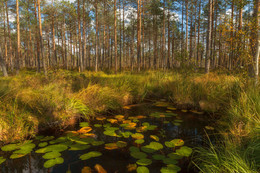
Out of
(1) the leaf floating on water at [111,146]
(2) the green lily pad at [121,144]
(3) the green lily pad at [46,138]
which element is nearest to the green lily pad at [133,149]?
(2) the green lily pad at [121,144]

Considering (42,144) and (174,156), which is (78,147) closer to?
(42,144)

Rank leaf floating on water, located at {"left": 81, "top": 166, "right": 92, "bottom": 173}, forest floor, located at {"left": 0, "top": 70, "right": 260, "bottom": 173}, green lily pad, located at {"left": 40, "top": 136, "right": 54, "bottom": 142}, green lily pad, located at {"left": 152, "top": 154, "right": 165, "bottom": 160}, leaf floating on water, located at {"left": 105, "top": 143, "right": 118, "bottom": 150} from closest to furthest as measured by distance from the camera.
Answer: forest floor, located at {"left": 0, "top": 70, "right": 260, "bottom": 173}
leaf floating on water, located at {"left": 81, "top": 166, "right": 92, "bottom": 173}
green lily pad, located at {"left": 152, "top": 154, "right": 165, "bottom": 160}
leaf floating on water, located at {"left": 105, "top": 143, "right": 118, "bottom": 150}
green lily pad, located at {"left": 40, "top": 136, "right": 54, "bottom": 142}

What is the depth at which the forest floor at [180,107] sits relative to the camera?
6.77ft

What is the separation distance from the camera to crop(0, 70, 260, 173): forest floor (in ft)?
6.77

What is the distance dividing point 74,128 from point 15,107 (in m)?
1.56

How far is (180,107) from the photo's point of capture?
5.64m

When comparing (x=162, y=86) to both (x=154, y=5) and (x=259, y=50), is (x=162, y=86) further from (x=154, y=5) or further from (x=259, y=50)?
(x=154, y=5)

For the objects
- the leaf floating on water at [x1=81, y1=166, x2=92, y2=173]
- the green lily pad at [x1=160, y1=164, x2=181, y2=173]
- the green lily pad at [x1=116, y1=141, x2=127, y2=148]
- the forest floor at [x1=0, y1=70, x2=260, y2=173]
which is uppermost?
the forest floor at [x1=0, y1=70, x2=260, y2=173]

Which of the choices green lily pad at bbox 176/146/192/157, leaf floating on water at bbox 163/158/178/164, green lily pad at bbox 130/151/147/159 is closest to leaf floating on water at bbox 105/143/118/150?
green lily pad at bbox 130/151/147/159

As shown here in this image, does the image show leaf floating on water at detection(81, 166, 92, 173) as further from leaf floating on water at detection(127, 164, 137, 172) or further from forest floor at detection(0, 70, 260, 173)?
A: forest floor at detection(0, 70, 260, 173)

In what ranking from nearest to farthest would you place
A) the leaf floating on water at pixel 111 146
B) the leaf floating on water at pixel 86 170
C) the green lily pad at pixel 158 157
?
the leaf floating on water at pixel 86 170
the green lily pad at pixel 158 157
the leaf floating on water at pixel 111 146

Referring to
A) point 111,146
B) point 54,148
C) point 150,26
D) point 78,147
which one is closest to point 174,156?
point 111,146

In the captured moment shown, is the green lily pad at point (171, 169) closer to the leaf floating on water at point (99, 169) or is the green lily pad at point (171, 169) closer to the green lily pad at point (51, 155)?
the leaf floating on water at point (99, 169)

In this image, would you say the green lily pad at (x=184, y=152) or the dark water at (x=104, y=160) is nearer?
the dark water at (x=104, y=160)
